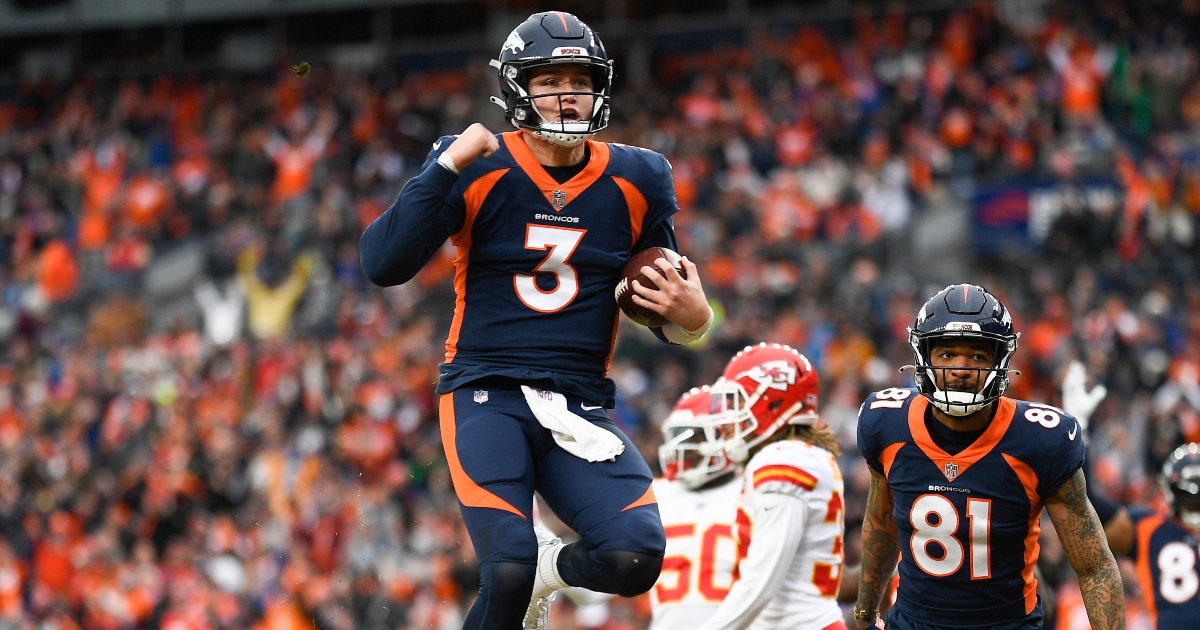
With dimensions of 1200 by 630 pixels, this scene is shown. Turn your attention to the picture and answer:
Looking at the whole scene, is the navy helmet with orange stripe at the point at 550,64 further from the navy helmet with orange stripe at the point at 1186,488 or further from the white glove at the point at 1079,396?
the navy helmet with orange stripe at the point at 1186,488

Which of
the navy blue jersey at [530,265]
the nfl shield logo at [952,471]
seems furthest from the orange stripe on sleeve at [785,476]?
the navy blue jersey at [530,265]

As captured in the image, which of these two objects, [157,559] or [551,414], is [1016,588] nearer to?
[551,414]

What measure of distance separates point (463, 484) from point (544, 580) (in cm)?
54

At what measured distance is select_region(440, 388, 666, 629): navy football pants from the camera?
4.15 metres

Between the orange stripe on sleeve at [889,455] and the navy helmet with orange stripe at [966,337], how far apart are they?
0.67 feet

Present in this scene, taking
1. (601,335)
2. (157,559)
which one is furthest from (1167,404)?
(157,559)

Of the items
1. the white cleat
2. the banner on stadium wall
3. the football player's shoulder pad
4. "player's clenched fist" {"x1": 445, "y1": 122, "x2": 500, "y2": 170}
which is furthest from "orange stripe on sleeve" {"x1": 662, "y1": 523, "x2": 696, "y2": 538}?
the banner on stadium wall

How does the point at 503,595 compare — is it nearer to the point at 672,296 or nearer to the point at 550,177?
the point at 672,296

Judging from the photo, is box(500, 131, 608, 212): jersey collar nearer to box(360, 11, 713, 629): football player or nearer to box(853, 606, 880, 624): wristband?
box(360, 11, 713, 629): football player

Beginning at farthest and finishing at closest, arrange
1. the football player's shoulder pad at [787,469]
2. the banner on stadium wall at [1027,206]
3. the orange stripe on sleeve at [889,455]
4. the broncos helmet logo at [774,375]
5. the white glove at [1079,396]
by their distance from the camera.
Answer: the banner on stadium wall at [1027,206]
the white glove at [1079,396]
the broncos helmet logo at [774,375]
the football player's shoulder pad at [787,469]
the orange stripe on sleeve at [889,455]

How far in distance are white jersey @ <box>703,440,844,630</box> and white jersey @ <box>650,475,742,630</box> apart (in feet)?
1.08

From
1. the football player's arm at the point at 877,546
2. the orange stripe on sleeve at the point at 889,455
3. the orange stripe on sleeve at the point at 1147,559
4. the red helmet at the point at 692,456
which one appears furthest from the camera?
the orange stripe on sleeve at the point at 1147,559

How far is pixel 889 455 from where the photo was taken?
15.6 ft

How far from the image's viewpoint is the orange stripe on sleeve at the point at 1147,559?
659 centimetres
